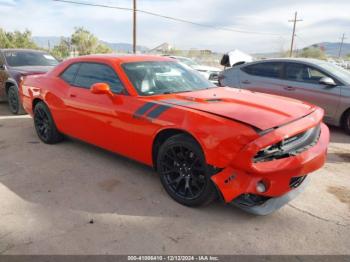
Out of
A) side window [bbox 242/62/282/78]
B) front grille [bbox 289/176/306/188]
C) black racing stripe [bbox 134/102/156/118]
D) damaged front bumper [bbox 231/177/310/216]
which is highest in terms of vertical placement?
side window [bbox 242/62/282/78]

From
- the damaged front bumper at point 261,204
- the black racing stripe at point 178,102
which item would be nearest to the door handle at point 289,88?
the black racing stripe at point 178,102

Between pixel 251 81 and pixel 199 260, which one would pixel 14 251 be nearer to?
pixel 199 260

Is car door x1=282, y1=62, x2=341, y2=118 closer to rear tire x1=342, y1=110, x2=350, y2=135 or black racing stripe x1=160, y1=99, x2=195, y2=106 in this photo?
rear tire x1=342, y1=110, x2=350, y2=135

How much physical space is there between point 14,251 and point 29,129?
4.05m

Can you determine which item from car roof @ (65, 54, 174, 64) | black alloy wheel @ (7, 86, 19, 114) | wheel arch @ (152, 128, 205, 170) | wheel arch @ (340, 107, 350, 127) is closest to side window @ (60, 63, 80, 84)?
car roof @ (65, 54, 174, 64)

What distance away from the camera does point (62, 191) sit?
3.38 meters

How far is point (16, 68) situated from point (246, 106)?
6.33 meters

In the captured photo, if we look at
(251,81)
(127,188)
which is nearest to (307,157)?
(127,188)

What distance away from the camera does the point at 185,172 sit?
301 centimetres

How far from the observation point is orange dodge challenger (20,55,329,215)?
2.53 meters

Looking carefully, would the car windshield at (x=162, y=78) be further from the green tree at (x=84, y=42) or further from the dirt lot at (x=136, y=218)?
the green tree at (x=84, y=42)

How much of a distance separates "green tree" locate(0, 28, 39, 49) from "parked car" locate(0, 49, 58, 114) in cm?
2548

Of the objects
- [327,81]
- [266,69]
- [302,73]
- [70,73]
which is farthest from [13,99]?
[327,81]

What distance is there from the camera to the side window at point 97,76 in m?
3.64
